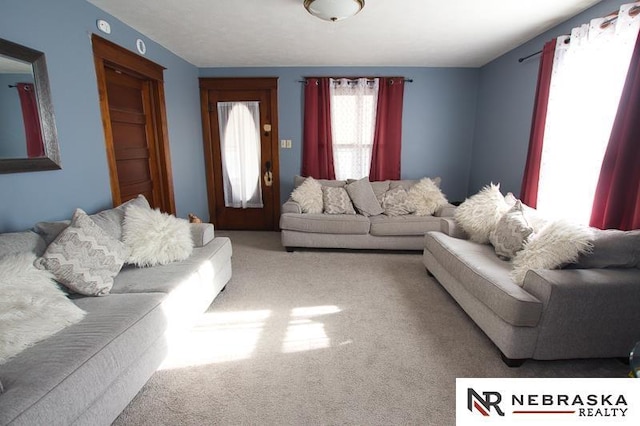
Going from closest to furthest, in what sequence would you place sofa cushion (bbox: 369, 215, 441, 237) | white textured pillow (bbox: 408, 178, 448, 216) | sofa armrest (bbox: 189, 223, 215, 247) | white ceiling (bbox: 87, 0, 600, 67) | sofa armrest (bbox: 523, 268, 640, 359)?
sofa armrest (bbox: 523, 268, 640, 359) → white ceiling (bbox: 87, 0, 600, 67) → sofa armrest (bbox: 189, 223, 215, 247) → sofa cushion (bbox: 369, 215, 441, 237) → white textured pillow (bbox: 408, 178, 448, 216)

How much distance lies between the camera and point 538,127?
289cm

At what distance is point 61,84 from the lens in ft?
6.97

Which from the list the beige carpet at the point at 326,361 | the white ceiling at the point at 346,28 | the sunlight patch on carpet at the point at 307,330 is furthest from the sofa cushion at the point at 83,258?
the white ceiling at the point at 346,28

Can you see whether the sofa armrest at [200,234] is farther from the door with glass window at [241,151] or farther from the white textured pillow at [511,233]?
the white textured pillow at [511,233]

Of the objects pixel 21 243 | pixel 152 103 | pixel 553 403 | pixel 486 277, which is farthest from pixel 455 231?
pixel 152 103

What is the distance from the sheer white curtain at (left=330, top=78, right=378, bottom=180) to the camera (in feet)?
14.0

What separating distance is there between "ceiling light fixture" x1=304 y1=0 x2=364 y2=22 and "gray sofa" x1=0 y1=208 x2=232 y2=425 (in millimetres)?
2095

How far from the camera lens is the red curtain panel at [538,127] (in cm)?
278

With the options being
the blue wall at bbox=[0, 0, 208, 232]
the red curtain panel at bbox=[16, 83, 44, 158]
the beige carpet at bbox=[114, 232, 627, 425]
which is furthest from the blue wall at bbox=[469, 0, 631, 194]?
the red curtain panel at bbox=[16, 83, 44, 158]

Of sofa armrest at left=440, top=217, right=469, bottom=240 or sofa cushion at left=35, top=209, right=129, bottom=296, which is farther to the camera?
sofa armrest at left=440, top=217, right=469, bottom=240

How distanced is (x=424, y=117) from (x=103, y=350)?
4.45 metres

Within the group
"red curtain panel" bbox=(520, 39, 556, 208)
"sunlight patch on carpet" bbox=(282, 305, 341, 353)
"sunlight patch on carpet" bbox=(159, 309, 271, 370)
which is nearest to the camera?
"sunlight patch on carpet" bbox=(159, 309, 271, 370)

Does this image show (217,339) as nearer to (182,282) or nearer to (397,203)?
(182,282)

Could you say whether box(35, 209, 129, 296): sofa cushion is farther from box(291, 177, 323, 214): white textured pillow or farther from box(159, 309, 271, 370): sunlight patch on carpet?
box(291, 177, 323, 214): white textured pillow
